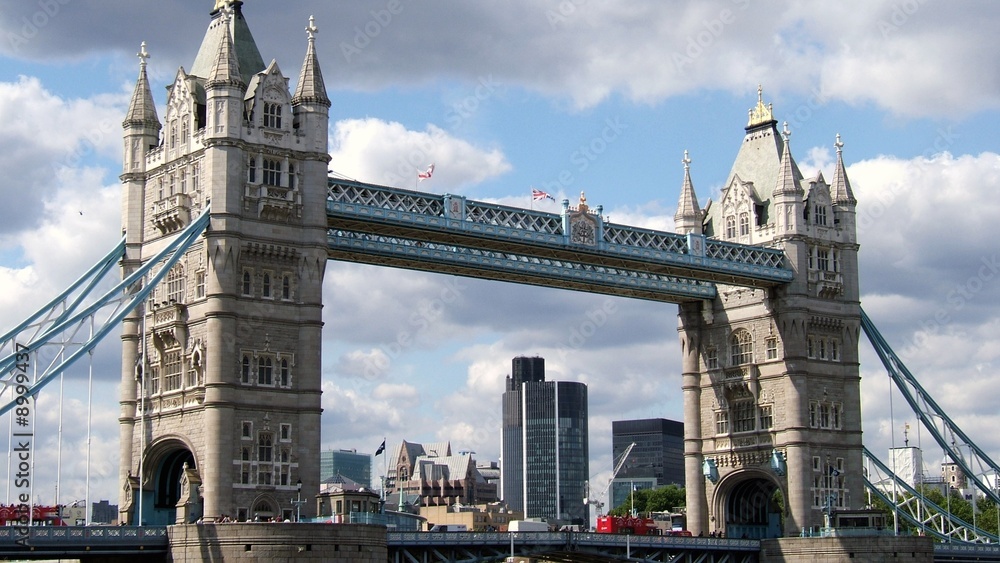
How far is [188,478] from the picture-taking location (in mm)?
81938

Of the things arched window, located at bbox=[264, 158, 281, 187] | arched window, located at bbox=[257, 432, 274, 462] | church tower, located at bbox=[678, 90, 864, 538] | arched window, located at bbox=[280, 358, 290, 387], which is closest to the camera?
arched window, located at bbox=[257, 432, 274, 462]

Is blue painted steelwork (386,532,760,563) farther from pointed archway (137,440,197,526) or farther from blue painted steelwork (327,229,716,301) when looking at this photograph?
blue painted steelwork (327,229,716,301)

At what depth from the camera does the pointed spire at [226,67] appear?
3366 inches

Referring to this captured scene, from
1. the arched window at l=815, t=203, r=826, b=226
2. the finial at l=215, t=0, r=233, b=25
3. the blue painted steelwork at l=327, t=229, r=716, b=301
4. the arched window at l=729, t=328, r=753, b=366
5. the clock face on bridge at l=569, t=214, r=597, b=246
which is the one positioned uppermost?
the finial at l=215, t=0, r=233, b=25

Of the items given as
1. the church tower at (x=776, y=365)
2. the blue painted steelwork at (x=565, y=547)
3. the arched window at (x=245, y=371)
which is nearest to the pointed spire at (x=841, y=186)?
the church tower at (x=776, y=365)

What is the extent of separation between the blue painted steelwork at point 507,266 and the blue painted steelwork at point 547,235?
924 mm


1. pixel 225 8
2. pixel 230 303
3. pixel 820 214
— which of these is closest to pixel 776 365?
pixel 820 214

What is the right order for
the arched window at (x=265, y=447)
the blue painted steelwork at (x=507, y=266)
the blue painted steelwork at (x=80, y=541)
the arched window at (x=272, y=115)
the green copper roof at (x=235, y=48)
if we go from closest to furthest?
the blue painted steelwork at (x=80, y=541)
the arched window at (x=265, y=447)
the arched window at (x=272, y=115)
the green copper roof at (x=235, y=48)
the blue painted steelwork at (x=507, y=266)

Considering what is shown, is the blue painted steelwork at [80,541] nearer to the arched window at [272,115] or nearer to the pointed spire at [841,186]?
the arched window at [272,115]

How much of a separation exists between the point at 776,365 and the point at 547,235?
21.5 m

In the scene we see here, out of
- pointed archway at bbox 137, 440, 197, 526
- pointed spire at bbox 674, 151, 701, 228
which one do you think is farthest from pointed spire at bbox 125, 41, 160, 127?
pointed spire at bbox 674, 151, 701, 228

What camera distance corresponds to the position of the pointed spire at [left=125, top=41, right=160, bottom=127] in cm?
9162

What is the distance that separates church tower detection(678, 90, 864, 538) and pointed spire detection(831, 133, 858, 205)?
83 mm

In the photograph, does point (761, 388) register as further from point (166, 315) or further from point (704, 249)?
point (166, 315)
